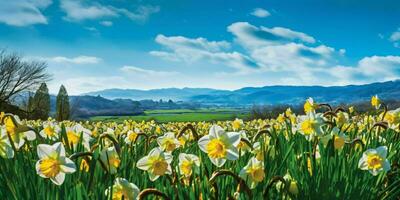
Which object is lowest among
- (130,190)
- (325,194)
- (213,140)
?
(325,194)

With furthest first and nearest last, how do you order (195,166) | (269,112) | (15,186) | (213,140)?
(269,112), (195,166), (213,140), (15,186)

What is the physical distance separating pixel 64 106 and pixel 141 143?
4236 cm

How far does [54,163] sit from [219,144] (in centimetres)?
82

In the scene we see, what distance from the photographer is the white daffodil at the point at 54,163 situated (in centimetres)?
208

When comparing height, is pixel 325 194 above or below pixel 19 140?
below

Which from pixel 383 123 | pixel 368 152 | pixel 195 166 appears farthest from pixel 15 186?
pixel 383 123

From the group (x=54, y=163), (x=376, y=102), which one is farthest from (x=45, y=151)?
(x=376, y=102)

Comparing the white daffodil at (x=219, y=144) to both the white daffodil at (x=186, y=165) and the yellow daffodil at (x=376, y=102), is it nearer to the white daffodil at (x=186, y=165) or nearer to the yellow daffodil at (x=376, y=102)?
the white daffodil at (x=186, y=165)

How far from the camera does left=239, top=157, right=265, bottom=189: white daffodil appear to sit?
237cm

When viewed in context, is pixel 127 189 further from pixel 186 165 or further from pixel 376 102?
pixel 376 102

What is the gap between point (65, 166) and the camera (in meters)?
2.09

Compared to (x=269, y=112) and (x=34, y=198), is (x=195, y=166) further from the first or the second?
(x=269, y=112)

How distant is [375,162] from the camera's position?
9.66ft

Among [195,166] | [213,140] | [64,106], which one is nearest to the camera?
[213,140]
